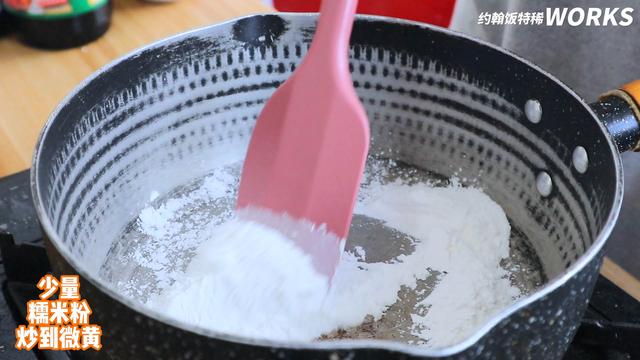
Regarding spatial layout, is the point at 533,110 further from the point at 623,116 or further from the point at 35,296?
the point at 35,296

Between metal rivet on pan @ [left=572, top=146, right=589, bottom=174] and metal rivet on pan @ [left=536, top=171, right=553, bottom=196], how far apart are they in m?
0.05

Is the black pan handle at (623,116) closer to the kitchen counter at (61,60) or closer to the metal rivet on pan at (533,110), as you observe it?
the metal rivet on pan at (533,110)

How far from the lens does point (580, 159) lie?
0.48 m

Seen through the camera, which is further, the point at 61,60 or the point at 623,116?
the point at 61,60

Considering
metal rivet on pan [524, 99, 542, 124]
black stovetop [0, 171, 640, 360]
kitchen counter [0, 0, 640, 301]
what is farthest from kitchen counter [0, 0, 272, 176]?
metal rivet on pan [524, 99, 542, 124]

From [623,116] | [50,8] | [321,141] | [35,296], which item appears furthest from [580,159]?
[50,8]

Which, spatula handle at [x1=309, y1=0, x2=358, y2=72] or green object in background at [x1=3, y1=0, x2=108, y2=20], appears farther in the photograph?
green object in background at [x1=3, y1=0, x2=108, y2=20]

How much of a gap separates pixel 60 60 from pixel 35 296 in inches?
12.7

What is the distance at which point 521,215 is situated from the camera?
1.88 ft

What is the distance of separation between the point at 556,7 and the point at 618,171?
12.3 inches

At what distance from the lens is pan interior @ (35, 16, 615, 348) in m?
0.50

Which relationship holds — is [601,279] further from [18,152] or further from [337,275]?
[18,152]

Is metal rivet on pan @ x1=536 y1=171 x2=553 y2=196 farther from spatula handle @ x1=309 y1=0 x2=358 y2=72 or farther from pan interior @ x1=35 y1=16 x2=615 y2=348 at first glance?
spatula handle @ x1=309 y1=0 x2=358 y2=72

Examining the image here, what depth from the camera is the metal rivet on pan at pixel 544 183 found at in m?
0.53
